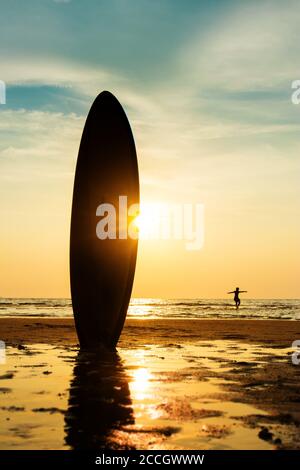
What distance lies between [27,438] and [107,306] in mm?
9361

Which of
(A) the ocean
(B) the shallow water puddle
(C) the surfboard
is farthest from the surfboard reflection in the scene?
(A) the ocean

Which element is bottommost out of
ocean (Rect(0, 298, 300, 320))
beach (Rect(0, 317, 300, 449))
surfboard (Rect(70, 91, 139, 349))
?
ocean (Rect(0, 298, 300, 320))

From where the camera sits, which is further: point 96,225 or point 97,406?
point 96,225

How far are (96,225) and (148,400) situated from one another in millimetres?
7690

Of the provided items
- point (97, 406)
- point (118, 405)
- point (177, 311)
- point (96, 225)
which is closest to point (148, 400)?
point (118, 405)

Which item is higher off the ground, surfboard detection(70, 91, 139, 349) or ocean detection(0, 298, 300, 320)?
surfboard detection(70, 91, 139, 349)

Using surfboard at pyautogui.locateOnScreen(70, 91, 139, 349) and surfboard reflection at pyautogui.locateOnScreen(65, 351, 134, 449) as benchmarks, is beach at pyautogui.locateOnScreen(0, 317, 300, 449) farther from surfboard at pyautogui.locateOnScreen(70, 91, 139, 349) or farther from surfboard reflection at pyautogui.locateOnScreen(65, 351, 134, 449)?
surfboard at pyautogui.locateOnScreen(70, 91, 139, 349)

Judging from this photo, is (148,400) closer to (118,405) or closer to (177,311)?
(118,405)

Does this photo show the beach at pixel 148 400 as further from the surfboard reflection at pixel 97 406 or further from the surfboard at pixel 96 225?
the surfboard at pixel 96 225

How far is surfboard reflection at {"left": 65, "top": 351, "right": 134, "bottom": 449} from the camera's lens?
261 inches

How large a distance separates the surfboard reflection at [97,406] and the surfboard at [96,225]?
308cm

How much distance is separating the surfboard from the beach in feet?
3.38

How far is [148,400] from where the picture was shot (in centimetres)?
882

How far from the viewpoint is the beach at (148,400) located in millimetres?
6672
